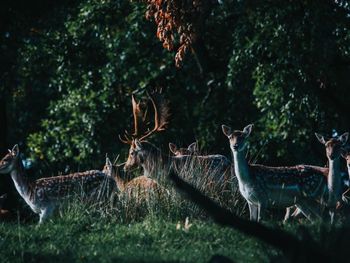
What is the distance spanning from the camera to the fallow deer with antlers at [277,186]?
13.4m

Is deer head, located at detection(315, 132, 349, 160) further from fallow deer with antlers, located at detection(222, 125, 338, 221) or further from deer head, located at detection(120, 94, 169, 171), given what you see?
deer head, located at detection(120, 94, 169, 171)

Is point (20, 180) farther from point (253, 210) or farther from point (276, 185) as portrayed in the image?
point (276, 185)

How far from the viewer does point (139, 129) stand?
17.2 metres

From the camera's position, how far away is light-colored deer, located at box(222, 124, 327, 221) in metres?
13.4

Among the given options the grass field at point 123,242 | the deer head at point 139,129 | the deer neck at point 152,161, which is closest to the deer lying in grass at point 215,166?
the deer neck at point 152,161

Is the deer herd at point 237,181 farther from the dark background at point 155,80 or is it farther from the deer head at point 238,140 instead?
the dark background at point 155,80

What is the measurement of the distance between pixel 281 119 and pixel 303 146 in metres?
0.84

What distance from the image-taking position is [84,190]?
1477cm

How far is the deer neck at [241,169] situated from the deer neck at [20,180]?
12.5ft

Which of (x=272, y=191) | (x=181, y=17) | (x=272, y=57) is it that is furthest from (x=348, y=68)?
(x=272, y=191)

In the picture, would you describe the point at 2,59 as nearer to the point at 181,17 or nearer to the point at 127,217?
the point at 181,17

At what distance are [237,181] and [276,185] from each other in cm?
95

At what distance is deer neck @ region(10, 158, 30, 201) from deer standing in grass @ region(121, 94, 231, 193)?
1535mm

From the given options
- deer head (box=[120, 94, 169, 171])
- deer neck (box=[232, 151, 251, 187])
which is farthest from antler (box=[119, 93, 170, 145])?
deer neck (box=[232, 151, 251, 187])
